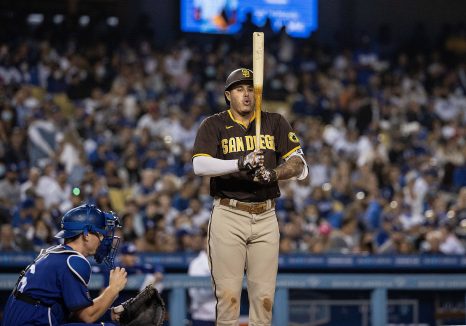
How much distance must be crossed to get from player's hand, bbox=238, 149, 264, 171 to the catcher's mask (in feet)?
2.60

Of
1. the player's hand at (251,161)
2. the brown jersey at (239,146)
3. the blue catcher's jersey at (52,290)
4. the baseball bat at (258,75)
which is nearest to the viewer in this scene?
the blue catcher's jersey at (52,290)

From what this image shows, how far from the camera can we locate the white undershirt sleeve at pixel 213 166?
4.74 m

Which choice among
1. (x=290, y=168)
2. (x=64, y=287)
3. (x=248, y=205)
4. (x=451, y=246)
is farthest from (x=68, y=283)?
(x=451, y=246)

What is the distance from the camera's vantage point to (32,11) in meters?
15.9

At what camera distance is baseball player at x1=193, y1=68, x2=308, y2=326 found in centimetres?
493

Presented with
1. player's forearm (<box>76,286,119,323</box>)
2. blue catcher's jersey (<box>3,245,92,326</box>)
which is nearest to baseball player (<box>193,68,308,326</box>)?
player's forearm (<box>76,286,119,323</box>)

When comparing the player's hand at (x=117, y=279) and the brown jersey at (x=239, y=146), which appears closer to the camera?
the player's hand at (x=117, y=279)

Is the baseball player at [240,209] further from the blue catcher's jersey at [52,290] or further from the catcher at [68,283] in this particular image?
the blue catcher's jersey at [52,290]

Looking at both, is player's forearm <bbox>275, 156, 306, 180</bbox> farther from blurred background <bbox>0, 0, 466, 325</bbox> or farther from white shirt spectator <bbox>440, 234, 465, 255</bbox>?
white shirt spectator <bbox>440, 234, 465, 255</bbox>

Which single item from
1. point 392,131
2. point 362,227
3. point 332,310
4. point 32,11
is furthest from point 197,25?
point 332,310

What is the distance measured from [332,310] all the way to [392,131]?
6.81 m

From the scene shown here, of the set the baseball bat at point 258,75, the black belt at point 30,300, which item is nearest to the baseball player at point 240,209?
the baseball bat at point 258,75

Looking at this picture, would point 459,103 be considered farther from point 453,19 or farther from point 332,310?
point 332,310

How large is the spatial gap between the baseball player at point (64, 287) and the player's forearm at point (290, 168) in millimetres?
1009
